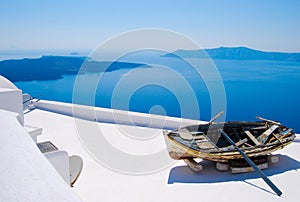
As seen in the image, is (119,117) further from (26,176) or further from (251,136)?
(26,176)

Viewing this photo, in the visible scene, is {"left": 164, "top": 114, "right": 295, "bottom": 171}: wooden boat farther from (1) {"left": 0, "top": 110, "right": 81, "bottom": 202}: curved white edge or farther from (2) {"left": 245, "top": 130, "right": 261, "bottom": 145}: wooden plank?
(1) {"left": 0, "top": 110, "right": 81, "bottom": 202}: curved white edge

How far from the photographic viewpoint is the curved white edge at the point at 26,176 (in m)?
0.91

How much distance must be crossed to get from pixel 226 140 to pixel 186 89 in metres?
1.56

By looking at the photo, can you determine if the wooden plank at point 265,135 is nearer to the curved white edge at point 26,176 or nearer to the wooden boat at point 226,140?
the wooden boat at point 226,140

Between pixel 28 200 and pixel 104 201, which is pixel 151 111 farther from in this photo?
pixel 28 200

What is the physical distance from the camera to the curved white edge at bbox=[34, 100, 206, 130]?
4.77 metres

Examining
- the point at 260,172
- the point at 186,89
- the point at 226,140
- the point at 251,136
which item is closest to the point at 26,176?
the point at 260,172

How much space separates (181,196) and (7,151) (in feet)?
5.61

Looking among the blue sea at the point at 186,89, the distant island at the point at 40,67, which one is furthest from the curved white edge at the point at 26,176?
the distant island at the point at 40,67

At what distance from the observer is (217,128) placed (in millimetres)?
3621

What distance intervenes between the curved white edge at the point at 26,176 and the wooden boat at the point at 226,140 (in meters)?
1.86

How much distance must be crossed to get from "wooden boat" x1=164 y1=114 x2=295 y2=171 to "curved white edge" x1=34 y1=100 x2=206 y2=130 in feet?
3.28

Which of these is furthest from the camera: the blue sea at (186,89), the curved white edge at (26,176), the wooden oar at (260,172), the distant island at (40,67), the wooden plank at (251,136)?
the distant island at (40,67)

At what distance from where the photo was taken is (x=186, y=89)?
494 cm
